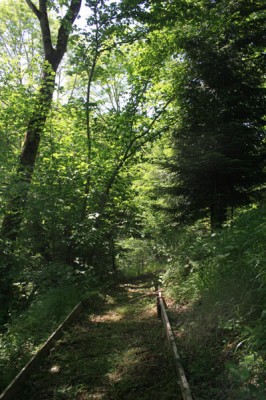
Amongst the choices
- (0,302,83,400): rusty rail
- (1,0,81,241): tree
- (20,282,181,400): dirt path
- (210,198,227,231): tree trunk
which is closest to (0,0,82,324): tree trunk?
(1,0,81,241): tree

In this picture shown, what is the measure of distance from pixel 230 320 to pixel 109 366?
1.88 metres

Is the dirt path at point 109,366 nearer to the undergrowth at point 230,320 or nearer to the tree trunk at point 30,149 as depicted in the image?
the undergrowth at point 230,320

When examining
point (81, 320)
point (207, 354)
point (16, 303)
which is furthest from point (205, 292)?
point (16, 303)

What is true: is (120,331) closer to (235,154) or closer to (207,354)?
(207,354)

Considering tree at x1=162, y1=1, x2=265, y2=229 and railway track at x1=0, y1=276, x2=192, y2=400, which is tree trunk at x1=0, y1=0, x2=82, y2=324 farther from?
tree at x1=162, y1=1, x2=265, y2=229

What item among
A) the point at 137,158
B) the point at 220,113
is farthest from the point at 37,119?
the point at 220,113

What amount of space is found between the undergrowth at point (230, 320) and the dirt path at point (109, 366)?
40cm

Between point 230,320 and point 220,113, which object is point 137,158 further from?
point 230,320

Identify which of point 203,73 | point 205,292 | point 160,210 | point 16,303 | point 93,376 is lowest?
point 16,303

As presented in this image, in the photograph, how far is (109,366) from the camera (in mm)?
4449

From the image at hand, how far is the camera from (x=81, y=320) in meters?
6.84

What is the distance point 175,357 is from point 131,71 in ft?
34.6

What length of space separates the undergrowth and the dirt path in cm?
40

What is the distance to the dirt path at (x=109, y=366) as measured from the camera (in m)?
3.70
